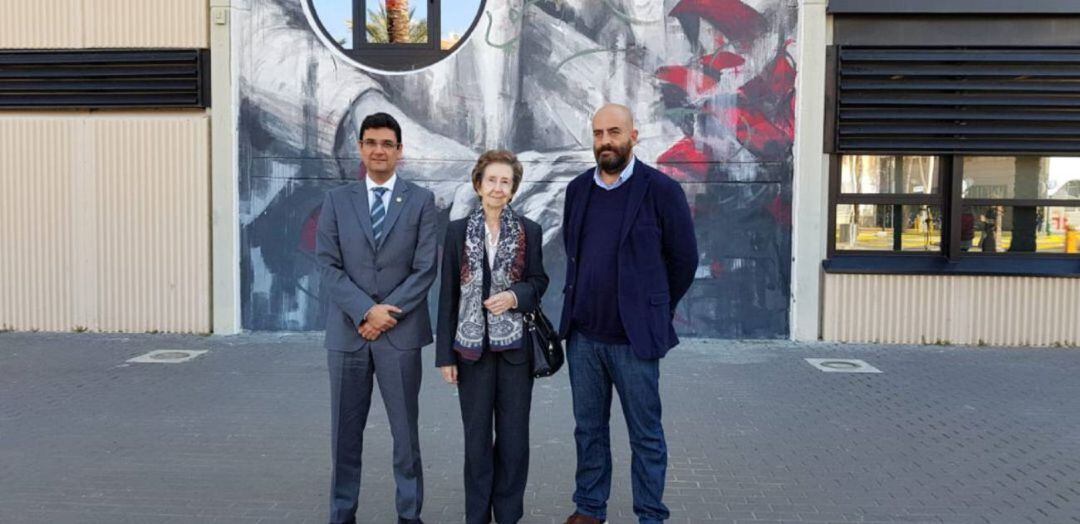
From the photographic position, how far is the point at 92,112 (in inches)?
371

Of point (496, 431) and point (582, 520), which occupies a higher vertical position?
point (496, 431)

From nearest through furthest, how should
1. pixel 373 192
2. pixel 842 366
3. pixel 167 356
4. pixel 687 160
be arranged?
pixel 373 192, pixel 842 366, pixel 167 356, pixel 687 160

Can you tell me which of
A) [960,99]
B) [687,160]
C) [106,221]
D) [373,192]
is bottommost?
[106,221]

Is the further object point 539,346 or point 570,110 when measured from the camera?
point 570,110

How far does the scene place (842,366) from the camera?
7844 mm

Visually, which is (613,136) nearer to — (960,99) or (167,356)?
(167,356)

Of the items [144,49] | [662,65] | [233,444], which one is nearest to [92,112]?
[144,49]

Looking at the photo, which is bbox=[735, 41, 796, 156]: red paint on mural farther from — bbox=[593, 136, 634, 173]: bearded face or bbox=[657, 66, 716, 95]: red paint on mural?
bbox=[593, 136, 634, 173]: bearded face

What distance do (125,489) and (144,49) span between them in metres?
6.42

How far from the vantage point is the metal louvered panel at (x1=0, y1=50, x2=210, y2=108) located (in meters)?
9.19

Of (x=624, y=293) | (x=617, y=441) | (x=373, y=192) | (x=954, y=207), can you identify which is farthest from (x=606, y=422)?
(x=954, y=207)

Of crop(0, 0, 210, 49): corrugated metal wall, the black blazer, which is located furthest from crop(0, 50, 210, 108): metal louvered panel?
the black blazer

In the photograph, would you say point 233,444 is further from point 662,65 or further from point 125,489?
point 662,65

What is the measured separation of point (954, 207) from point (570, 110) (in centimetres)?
440
